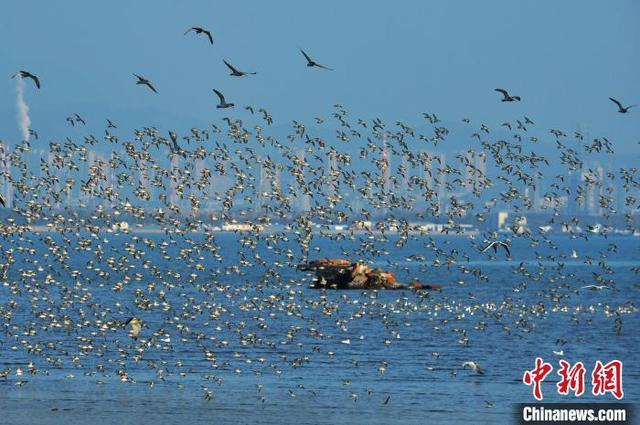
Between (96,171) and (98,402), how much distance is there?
1134 centimetres

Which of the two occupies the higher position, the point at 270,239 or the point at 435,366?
the point at 270,239

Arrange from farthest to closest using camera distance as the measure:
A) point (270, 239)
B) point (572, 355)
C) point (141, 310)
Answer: point (141, 310) → point (572, 355) → point (270, 239)

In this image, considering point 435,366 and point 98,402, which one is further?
point 435,366

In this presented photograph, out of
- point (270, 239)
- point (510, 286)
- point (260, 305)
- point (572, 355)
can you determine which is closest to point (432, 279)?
point (510, 286)

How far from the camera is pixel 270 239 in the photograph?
71.1m

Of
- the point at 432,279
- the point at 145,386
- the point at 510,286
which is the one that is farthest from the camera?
the point at 432,279

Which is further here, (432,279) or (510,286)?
(432,279)

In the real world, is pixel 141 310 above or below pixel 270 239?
below

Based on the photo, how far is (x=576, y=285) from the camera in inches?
6526

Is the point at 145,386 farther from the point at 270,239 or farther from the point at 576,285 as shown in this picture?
the point at 576,285

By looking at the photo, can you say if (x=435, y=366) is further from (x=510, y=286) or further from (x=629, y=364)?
(x=510, y=286)

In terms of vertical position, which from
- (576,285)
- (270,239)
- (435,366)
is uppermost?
(270,239)

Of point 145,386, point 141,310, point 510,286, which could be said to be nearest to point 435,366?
point 145,386

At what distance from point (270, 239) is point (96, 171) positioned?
29.1 feet
